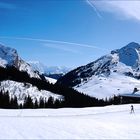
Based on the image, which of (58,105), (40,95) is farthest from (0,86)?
(58,105)

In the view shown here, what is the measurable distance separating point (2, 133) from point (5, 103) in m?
112

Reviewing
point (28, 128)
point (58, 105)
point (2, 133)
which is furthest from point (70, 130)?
point (58, 105)

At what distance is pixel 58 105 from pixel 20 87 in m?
47.2

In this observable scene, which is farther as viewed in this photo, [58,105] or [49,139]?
[58,105]

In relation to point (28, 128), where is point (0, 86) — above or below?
above

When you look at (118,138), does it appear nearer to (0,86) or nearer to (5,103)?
(5,103)

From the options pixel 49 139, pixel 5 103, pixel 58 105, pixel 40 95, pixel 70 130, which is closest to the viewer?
pixel 49 139

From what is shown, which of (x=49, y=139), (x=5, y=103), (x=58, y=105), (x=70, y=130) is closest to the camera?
(x=49, y=139)

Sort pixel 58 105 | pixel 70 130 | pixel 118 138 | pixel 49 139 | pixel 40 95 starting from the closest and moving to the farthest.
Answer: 1. pixel 49 139
2. pixel 118 138
3. pixel 70 130
4. pixel 58 105
5. pixel 40 95

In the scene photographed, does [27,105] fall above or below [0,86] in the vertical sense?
below

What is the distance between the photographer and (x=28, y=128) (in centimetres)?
2973

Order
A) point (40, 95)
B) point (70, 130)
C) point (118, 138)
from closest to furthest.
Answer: point (118, 138)
point (70, 130)
point (40, 95)

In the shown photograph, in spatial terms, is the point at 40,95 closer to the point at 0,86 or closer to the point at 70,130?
the point at 0,86

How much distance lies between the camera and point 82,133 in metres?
27.6
